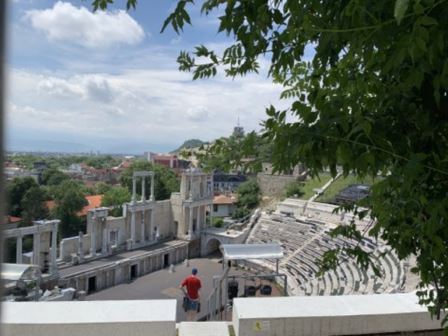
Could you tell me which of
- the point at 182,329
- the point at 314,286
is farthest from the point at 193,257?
the point at 182,329

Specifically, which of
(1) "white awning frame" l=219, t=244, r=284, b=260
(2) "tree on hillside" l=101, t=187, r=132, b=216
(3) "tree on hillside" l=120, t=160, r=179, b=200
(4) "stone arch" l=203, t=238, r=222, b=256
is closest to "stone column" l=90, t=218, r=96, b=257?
(4) "stone arch" l=203, t=238, r=222, b=256

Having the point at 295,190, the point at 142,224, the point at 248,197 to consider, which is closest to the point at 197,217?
the point at 142,224

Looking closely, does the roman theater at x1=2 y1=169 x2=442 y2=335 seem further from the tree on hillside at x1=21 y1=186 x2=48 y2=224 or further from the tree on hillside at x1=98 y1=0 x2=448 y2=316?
the tree on hillside at x1=21 y1=186 x2=48 y2=224

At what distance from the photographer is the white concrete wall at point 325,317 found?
150 inches

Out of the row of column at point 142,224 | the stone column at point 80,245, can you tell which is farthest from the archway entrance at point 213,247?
the stone column at point 80,245

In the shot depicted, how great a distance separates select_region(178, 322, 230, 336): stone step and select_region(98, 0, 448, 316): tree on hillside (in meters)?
2.06

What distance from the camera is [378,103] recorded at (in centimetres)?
205

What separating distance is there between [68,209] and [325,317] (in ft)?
117

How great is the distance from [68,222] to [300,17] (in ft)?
125

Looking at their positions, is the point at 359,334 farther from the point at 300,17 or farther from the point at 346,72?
the point at 300,17

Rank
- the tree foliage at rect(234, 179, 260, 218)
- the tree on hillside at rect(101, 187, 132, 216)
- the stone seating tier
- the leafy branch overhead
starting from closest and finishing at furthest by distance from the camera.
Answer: the leafy branch overhead → the stone seating tier → the tree on hillside at rect(101, 187, 132, 216) → the tree foliage at rect(234, 179, 260, 218)

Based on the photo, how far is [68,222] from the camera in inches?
1443

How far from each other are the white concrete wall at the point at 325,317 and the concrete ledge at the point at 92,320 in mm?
752

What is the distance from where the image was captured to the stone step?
3.95 metres
